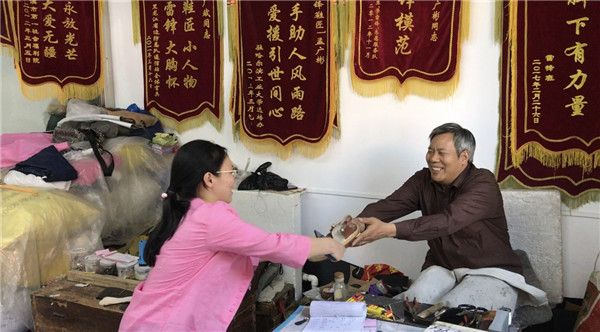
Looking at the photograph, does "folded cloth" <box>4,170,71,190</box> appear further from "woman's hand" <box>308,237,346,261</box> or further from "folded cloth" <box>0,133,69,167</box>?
"woman's hand" <box>308,237,346,261</box>

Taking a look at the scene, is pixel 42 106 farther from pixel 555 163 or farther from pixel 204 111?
pixel 555 163

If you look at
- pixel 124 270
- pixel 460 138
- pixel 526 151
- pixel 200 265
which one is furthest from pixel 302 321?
pixel 526 151

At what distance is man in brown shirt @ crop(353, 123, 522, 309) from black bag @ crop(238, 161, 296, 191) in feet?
3.03

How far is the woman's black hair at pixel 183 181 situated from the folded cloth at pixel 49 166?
1.63 m

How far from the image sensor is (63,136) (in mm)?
3455

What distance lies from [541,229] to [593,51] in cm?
94

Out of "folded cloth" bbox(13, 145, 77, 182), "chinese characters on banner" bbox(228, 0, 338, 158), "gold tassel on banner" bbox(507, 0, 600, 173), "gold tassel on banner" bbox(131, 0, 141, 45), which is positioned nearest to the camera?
"gold tassel on banner" bbox(507, 0, 600, 173)

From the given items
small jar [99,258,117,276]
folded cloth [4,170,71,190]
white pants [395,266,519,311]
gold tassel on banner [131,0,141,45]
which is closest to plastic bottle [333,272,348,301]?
white pants [395,266,519,311]

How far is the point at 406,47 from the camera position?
2885mm

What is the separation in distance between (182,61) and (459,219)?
2397mm

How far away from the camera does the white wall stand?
2.71 metres

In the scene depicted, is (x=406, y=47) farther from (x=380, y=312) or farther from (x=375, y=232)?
(x=380, y=312)

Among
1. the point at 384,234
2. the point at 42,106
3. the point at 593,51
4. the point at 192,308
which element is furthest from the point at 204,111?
the point at 593,51

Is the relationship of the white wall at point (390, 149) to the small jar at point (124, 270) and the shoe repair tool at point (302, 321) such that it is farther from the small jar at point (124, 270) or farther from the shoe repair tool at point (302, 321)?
the shoe repair tool at point (302, 321)
